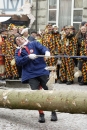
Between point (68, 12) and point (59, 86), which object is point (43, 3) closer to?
point (68, 12)

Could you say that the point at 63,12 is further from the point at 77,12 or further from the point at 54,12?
the point at 77,12

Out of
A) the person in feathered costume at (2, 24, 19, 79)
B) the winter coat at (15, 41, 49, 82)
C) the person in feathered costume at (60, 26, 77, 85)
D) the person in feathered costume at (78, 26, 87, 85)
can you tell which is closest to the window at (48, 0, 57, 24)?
the person in feathered costume at (2, 24, 19, 79)

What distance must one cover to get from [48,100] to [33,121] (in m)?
1.01

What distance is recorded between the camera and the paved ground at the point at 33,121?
21.8 feet

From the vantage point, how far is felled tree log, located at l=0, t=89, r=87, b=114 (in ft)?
19.2

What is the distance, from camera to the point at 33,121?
704 cm

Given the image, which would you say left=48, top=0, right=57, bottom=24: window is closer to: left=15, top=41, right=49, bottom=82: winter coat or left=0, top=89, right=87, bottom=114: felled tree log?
left=15, top=41, right=49, bottom=82: winter coat

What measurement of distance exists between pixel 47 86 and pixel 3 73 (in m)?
4.75

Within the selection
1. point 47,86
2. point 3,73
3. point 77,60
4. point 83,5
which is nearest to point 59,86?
point 77,60

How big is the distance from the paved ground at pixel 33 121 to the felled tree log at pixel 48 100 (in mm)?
342

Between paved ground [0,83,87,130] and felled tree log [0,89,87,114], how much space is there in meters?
0.34

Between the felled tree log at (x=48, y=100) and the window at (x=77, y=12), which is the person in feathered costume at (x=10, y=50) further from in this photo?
the window at (x=77, y=12)

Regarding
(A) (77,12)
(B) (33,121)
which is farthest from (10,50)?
(A) (77,12)

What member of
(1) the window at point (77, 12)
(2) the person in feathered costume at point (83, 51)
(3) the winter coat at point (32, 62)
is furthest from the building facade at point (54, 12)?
(3) the winter coat at point (32, 62)
